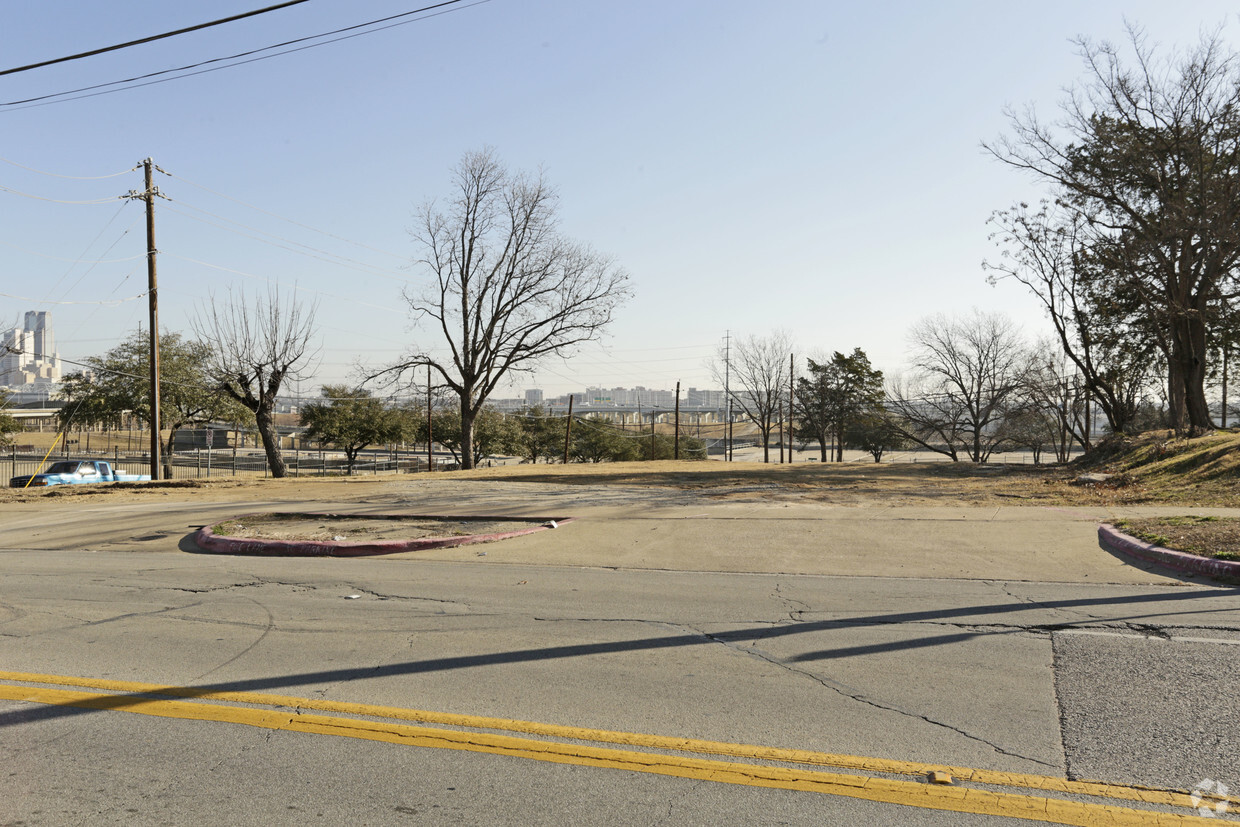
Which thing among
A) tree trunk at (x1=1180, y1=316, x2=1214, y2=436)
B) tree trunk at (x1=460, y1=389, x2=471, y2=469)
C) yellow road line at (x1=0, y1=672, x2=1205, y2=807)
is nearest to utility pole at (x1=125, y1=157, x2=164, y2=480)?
tree trunk at (x1=460, y1=389, x2=471, y2=469)

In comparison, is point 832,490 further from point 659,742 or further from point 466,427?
point 466,427

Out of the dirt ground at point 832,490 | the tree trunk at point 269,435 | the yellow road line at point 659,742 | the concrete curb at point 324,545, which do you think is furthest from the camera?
the tree trunk at point 269,435

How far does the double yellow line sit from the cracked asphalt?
0.12 m

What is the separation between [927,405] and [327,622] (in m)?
65.2

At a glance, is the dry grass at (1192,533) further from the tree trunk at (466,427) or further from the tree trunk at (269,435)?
the tree trunk at (269,435)

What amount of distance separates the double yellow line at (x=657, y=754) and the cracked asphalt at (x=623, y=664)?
0.39 ft

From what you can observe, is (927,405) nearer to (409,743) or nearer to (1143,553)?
(1143,553)

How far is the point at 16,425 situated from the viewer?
48.8 metres

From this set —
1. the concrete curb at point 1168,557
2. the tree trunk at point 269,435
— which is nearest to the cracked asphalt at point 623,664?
the concrete curb at point 1168,557

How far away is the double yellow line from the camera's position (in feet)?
11.8

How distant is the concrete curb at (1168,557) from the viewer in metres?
8.21

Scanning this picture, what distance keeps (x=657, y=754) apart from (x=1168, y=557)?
303 inches

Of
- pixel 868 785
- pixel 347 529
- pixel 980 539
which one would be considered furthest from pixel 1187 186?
pixel 868 785

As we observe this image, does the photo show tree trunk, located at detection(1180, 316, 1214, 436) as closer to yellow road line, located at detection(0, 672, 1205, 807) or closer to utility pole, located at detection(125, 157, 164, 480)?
yellow road line, located at detection(0, 672, 1205, 807)
